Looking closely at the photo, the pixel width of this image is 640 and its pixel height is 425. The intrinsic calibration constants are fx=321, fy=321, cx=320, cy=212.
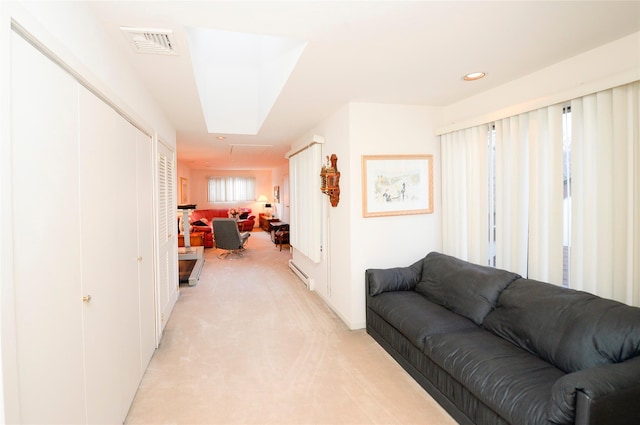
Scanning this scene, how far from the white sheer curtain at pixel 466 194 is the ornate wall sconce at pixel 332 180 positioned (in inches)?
47.3

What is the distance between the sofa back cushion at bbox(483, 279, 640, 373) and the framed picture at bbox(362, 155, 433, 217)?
143cm

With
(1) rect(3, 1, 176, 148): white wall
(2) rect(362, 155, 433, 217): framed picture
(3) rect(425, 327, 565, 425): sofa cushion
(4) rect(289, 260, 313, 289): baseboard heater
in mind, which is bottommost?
(4) rect(289, 260, 313, 289): baseboard heater

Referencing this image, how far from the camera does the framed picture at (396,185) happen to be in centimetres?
342

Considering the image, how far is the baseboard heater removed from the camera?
4789mm

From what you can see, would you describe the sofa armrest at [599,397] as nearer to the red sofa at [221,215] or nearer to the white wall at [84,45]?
the white wall at [84,45]

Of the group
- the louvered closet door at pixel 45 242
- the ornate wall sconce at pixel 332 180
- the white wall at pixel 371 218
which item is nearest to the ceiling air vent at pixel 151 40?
the louvered closet door at pixel 45 242

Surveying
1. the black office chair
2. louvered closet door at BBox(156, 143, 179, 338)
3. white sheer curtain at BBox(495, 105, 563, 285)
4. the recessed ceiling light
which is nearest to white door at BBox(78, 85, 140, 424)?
louvered closet door at BBox(156, 143, 179, 338)

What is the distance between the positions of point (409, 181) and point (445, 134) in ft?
2.13

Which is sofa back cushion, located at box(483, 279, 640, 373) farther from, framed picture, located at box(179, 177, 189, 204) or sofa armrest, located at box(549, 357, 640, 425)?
framed picture, located at box(179, 177, 189, 204)

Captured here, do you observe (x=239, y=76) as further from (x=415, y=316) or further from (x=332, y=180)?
(x=415, y=316)

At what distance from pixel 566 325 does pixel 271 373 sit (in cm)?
207

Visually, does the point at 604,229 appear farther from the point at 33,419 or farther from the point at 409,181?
the point at 33,419

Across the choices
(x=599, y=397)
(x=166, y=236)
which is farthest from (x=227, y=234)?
(x=599, y=397)

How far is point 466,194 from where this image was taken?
3.37 m
